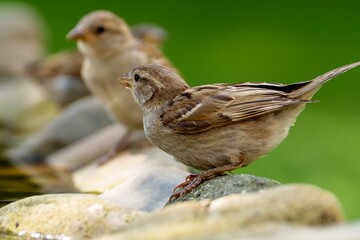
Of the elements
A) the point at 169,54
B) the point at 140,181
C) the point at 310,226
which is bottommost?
the point at 169,54

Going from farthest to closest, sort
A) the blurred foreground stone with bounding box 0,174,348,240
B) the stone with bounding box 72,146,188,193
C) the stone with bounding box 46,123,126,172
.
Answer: the stone with bounding box 46,123,126,172, the stone with bounding box 72,146,188,193, the blurred foreground stone with bounding box 0,174,348,240

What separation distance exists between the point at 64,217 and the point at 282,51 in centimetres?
774

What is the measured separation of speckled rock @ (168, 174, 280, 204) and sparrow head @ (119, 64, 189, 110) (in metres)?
0.65

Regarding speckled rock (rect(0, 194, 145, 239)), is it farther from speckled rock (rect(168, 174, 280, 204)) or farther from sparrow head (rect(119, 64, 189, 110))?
sparrow head (rect(119, 64, 189, 110))

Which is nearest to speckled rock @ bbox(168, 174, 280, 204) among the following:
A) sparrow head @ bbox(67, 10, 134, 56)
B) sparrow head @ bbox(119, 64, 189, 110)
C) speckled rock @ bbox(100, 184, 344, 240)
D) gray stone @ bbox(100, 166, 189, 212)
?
gray stone @ bbox(100, 166, 189, 212)

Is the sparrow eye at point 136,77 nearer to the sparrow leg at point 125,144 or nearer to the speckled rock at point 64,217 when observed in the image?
the speckled rock at point 64,217

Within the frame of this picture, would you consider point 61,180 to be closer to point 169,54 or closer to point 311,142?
point 311,142

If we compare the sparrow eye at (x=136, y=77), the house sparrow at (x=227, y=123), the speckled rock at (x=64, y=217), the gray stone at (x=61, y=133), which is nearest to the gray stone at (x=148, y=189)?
the house sparrow at (x=227, y=123)

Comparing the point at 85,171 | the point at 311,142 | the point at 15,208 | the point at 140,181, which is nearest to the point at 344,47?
the point at 311,142

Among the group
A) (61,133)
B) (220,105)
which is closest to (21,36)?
(61,133)

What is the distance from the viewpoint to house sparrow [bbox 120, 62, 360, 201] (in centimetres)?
504

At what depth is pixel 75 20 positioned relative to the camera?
558 inches

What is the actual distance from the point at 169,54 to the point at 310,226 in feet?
29.2

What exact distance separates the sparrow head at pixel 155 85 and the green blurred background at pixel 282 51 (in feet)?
8.03
